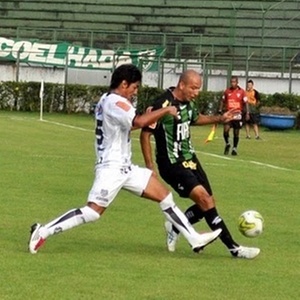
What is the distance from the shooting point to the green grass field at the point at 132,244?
848 cm

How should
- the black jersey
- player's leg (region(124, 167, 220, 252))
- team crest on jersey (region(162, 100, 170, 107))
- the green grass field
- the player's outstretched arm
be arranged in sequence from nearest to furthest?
the green grass field
the player's outstretched arm
player's leg (region(124, 167, 220, 252))
team crest on jersey (region(162, 100, 170, 107))
the black jersey

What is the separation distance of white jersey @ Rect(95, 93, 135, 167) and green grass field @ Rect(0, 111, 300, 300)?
0.91m

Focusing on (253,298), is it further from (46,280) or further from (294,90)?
(294,90)

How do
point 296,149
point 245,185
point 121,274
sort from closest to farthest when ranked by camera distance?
point 121,274, point 245,185, point 296,149

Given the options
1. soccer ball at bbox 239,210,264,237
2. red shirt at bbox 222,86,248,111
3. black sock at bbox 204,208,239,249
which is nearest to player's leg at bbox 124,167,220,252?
black sock at bbox 204,208,239,249

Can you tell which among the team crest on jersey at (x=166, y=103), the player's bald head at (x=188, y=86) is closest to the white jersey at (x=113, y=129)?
the team crest on jersey at (x=166, y=103)

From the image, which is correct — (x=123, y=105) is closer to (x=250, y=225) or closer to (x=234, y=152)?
(x=250, y=225)

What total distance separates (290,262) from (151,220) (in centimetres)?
293

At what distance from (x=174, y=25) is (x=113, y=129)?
128 ft

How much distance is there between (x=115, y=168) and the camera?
974 cm

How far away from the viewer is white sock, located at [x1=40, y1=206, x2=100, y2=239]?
973cm

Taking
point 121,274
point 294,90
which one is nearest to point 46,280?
point 121,274

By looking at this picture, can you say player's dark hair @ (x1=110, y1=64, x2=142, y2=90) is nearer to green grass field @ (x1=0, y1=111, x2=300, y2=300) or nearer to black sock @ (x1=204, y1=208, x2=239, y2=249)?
black sock @ (x1=204, y1=208, x2=239, y2=249)

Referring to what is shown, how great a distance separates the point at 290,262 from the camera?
10.0 metres
